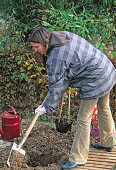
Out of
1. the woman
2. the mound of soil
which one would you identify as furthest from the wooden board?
the mound of soil

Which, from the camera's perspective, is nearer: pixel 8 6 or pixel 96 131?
pixel 96 131

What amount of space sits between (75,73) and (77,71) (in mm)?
30

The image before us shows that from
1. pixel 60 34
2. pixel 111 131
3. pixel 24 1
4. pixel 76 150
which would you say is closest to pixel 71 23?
pixel 24 1

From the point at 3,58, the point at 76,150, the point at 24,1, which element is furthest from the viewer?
the point at 24,1

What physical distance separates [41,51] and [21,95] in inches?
96.1

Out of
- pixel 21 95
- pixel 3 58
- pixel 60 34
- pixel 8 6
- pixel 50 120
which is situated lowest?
pixel 50 120

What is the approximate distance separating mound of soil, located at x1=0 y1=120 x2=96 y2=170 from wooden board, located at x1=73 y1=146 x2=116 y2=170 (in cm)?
28

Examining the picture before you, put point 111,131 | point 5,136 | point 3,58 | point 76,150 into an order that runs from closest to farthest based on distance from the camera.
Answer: point 76,150 < point 111,131 < point 5,136 < point 3,58

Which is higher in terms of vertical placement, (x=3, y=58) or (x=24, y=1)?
(x=24, y=1)

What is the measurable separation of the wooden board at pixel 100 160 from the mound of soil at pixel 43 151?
0.28 metres

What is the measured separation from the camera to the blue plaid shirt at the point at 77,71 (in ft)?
8.88

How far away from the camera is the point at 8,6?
18.4 feet

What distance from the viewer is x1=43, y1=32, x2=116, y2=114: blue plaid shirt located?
2.71 m

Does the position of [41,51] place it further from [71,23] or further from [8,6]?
[8,6]
